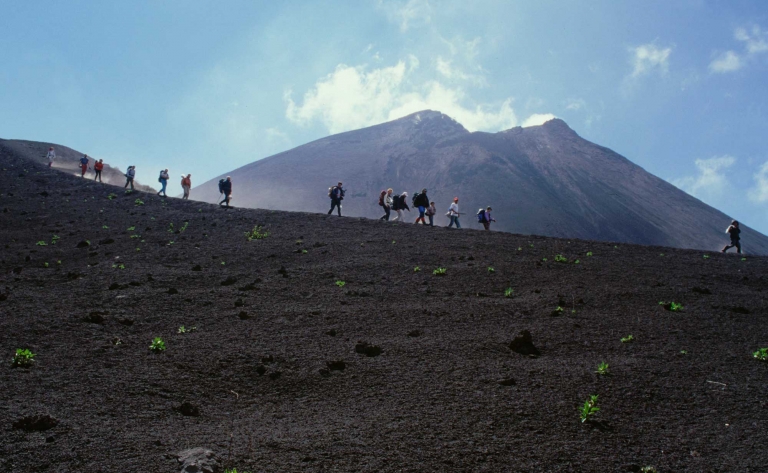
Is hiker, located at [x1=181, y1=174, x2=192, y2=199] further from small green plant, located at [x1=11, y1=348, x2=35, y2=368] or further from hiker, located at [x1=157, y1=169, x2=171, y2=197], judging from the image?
small green plant, located at [x1=11, y1=348, x2=35, y2=368]

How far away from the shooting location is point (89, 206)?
2916 centimetres

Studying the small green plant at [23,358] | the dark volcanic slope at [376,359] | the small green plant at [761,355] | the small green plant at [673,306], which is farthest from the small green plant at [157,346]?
the small green plant at [673,306]

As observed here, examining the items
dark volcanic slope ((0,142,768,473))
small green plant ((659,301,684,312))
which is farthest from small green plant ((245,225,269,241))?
small green plant ((659,301,684,312))

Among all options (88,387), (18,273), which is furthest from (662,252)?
(18,273)

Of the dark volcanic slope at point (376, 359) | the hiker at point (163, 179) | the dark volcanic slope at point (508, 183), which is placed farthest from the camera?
the dark volcanic slope at point (508, 183)

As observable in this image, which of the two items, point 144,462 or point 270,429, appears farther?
point 270,429

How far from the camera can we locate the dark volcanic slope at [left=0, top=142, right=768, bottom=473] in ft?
25.1

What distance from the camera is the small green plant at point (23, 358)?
9.79 meters

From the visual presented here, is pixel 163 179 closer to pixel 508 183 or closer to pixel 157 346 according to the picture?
pixel 157 346

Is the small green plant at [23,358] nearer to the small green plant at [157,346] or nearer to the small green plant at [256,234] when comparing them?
the small green plant at [157,346]

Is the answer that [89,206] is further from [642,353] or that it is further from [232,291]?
[642,353]

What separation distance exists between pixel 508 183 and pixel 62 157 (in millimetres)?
107830

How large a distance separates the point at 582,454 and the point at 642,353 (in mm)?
4650

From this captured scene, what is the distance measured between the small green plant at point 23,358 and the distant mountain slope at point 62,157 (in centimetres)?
4046
